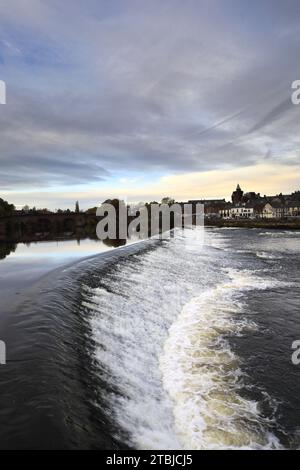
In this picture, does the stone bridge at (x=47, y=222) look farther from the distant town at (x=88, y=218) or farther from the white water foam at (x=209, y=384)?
the white water foam at (x=209, y=384)

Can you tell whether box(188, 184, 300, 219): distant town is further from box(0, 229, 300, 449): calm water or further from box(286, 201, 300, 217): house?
box(0, 229, 300, 449): calm water

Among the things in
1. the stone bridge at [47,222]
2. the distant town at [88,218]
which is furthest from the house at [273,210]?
the stone bridge at [47,222]

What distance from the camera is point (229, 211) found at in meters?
173

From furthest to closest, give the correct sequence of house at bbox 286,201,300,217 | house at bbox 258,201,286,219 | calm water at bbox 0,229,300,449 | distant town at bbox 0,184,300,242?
house at bbox 258,201,286,219
house at bbox 286,201,300,217
distant town at bbox 0,184,300,242
calm water at bbox 0,229,300,449

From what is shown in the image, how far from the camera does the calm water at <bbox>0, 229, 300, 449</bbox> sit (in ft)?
18.1

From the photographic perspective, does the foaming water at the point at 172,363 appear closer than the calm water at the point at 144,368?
No

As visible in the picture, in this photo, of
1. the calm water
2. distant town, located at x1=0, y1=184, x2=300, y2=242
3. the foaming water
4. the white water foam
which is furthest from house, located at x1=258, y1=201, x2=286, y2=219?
the white water foam

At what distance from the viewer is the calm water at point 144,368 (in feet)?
18.1

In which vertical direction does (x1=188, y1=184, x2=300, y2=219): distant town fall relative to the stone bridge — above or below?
above

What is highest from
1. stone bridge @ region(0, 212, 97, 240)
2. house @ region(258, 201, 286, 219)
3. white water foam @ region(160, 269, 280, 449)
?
house @ region(258, 201, 286, 219)

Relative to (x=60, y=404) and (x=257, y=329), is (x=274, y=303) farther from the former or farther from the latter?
(x=60, y=404)

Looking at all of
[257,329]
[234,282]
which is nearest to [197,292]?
[234,282]

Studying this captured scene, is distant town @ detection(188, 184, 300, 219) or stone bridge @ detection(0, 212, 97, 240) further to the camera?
distant town @ detection(188, 184, 300, 219)

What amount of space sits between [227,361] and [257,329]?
2798 mm
